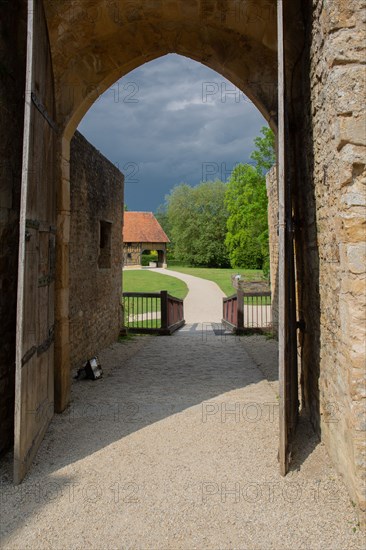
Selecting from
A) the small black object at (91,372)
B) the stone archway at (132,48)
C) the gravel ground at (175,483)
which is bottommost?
the gravel ground at (175,483)

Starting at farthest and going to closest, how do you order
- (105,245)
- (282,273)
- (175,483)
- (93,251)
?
1. (105,245)
2. (93,251)
3. (282,273)
4. (175,483)

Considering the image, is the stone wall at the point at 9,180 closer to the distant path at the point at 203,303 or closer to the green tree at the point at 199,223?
the distant path at the point at 203,303

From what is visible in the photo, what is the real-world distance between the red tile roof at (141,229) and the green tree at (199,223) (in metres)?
7.94

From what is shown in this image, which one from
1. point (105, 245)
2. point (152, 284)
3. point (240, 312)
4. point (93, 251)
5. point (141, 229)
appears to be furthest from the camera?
point (141, 229)

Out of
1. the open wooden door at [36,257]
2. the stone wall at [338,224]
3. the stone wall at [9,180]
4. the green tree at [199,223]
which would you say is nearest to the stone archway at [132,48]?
the open wooden door at [36,257]

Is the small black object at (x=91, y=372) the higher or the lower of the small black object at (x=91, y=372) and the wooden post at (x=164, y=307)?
the lower

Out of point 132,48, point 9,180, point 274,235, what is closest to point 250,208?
point 274,235

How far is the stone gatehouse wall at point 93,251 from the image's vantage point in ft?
21.0

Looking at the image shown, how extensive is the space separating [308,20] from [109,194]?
5759 millimetres

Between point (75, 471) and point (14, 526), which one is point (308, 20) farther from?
point (14, 526)

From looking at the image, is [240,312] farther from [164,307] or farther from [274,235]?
[274,235]

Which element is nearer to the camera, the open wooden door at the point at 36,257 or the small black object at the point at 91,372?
the open wooden door at the point at 36,257

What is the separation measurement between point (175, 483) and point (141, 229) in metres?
33.8

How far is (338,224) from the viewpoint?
2.69 m
